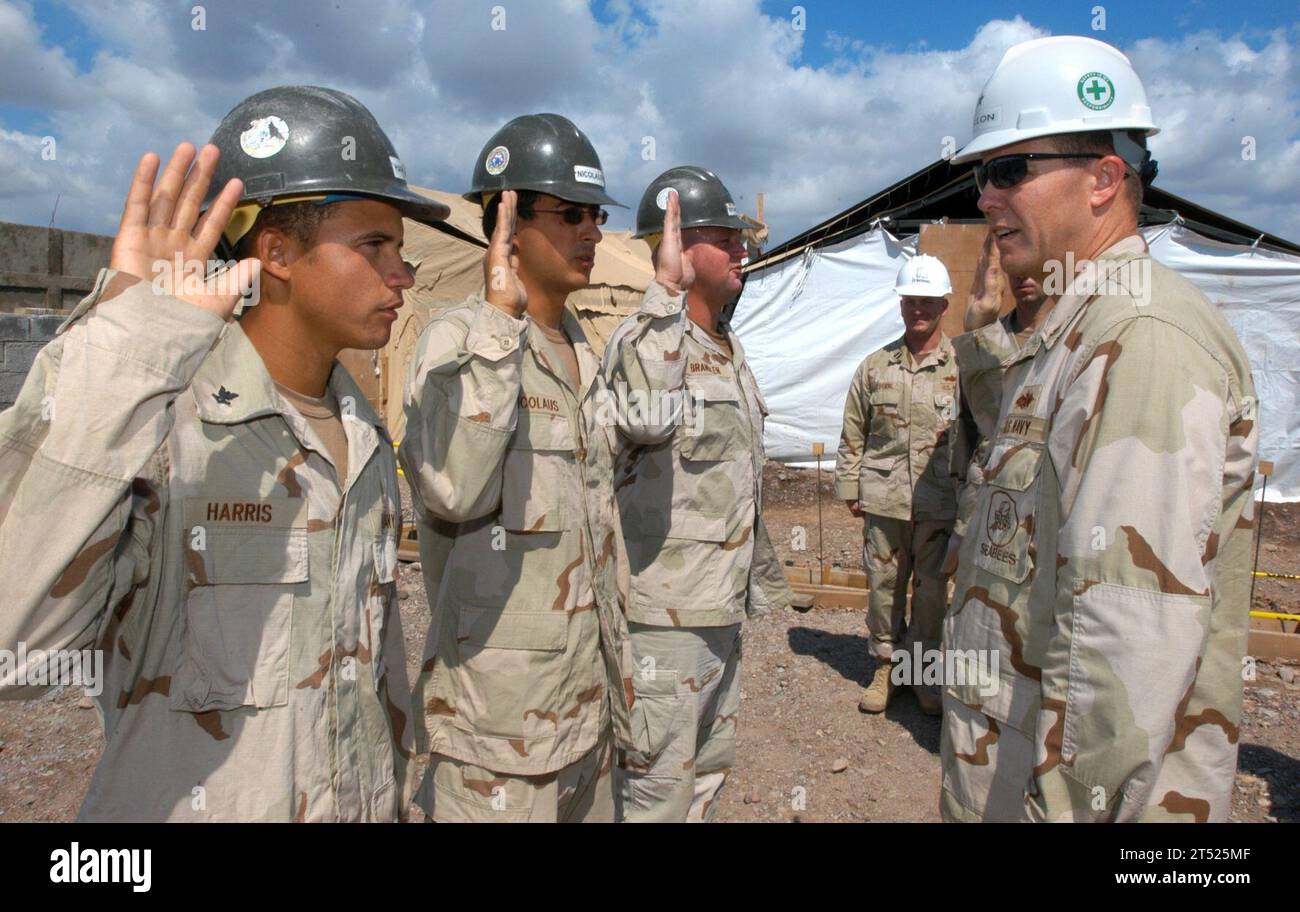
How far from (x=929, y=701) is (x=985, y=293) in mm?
2565

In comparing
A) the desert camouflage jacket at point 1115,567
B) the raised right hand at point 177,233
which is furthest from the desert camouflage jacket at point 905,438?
the raised right hand at point 177,233

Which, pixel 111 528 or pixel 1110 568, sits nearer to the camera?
pixel 111 528

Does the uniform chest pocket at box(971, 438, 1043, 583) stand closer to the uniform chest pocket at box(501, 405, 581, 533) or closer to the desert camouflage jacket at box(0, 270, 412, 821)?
the uniform chest pocket at box(501, 405, 581, 533)

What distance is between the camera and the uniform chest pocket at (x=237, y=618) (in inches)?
59.4

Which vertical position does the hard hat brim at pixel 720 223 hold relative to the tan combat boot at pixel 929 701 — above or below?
above

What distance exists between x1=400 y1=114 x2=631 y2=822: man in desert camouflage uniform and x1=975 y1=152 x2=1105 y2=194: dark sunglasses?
121 centimetres

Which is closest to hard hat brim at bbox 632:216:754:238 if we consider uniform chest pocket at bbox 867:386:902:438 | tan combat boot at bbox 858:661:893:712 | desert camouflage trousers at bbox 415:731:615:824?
uniform chest pocket at bbox 867:386:902:438

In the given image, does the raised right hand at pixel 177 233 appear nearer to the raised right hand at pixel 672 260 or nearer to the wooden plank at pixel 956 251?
the raised right hand at pixel 672 260

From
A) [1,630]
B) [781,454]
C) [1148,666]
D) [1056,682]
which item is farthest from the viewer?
[781,454]

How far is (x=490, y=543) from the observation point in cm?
233

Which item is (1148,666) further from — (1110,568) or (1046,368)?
(1046,368)

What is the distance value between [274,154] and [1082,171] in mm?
1746

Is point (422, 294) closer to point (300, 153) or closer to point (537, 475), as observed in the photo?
point (537, 475)

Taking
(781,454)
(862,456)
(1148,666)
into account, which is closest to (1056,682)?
(1148,666)
